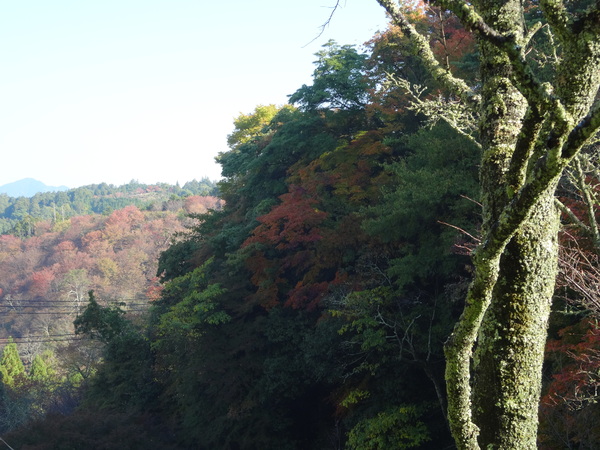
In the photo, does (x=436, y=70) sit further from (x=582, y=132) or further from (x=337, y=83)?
(x=337, y=83)

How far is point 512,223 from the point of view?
156cm

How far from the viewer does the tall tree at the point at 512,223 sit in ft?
5.10

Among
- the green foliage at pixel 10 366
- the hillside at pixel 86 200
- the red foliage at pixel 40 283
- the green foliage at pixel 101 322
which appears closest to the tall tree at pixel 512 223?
the green foliage at pixel 101 322

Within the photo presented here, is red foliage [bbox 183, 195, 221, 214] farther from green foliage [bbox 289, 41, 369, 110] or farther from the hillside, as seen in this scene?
green foliage [bbox 289, 41, 369, 110]

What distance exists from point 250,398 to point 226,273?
4735mm

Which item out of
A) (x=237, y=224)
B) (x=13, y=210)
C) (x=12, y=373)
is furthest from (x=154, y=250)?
(x=13, y=210)

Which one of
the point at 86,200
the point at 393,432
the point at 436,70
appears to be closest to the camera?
the point at 436,70

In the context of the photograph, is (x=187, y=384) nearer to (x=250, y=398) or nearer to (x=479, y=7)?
(x=250, y=398)

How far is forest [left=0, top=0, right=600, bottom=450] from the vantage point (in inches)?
212

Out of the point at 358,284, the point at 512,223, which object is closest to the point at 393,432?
the point at 358,284

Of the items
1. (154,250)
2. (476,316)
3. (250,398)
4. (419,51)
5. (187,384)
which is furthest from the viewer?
(154,250)

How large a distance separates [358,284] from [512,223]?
892 centimetres

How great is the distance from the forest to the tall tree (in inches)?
0.7

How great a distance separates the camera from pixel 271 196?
1827 centimetres
